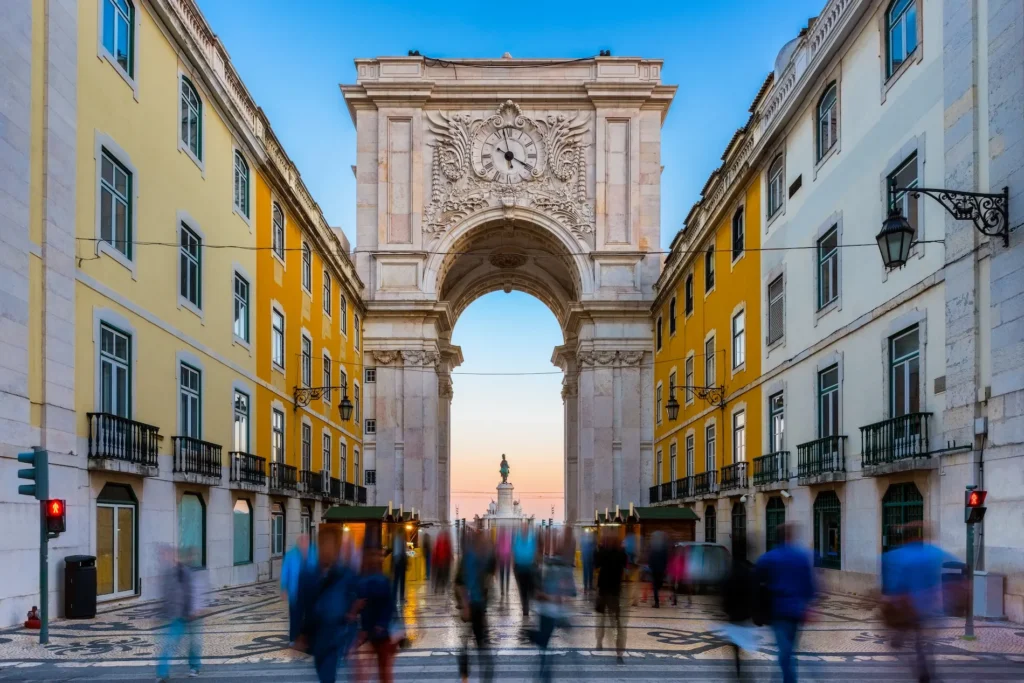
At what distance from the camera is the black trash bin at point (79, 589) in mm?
16750

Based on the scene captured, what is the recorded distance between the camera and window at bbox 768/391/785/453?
1062 inches

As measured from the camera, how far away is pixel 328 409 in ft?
130

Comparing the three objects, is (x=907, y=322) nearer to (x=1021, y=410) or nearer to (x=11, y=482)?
(x=1021, y=410)

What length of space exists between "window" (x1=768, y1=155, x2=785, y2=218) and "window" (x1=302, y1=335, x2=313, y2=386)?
621 inches

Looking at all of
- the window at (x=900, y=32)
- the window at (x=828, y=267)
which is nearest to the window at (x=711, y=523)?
the window at (x=828, y=267)

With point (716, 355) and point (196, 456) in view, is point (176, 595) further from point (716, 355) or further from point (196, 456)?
point (716, 355)

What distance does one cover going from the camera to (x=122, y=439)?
18969 mm

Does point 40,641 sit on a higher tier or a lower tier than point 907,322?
lower

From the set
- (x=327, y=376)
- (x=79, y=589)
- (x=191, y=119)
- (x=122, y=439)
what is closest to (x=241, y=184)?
(x=191, y=119)

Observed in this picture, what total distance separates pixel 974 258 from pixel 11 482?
1494 cm

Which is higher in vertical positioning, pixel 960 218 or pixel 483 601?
pixel 960 218

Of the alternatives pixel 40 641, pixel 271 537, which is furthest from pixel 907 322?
pixel 271 537

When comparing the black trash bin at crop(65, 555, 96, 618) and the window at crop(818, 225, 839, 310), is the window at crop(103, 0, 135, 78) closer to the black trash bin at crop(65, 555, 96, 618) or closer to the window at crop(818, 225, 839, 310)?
the black trash bin at crop(65, 555, 96, 618)

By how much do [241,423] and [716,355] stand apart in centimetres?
1529
